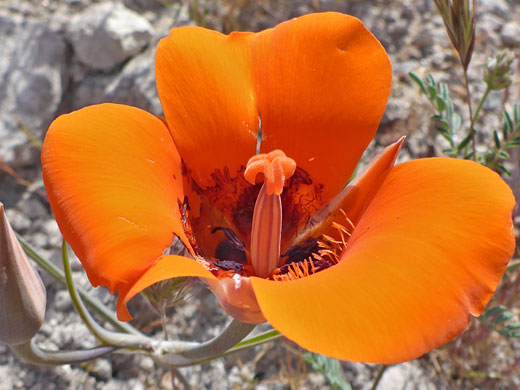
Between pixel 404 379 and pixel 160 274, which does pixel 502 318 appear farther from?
pixel 160 274

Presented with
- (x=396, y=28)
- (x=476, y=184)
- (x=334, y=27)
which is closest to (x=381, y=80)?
(x=334, y=27)

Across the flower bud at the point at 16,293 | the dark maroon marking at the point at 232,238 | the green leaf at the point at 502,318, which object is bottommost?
the green leaf at the point at 502,318

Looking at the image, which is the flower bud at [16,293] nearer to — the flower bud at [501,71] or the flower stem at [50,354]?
the flower stem at [50,354]

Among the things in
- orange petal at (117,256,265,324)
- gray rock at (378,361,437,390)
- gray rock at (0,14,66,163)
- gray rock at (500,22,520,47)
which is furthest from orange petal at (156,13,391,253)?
gray rock at (500,22,520,47)

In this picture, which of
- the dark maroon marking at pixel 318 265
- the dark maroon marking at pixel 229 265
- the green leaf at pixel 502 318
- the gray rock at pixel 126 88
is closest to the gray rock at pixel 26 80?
the gray rock at pixel 126 88

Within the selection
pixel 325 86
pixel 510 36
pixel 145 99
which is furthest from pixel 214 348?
pixel 510 36

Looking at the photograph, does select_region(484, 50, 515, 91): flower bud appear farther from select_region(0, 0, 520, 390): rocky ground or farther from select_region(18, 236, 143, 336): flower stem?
select_region(18, 236, 143, 336): flower stem
